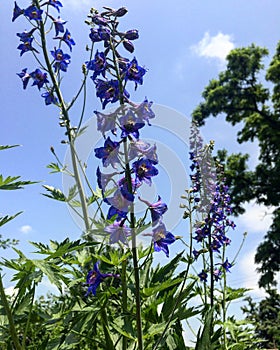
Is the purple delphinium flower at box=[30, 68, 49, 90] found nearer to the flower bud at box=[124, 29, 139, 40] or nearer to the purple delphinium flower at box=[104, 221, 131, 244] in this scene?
the flower bud at box=[124, 29, 139, 40]

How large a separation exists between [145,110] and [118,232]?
0.55 meters

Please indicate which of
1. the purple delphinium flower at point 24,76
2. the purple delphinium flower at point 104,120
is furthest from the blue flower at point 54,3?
the purple delphinium flower at point 104,120

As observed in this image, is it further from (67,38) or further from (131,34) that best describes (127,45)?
(67,38)

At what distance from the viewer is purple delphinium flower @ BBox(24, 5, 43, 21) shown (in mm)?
3170

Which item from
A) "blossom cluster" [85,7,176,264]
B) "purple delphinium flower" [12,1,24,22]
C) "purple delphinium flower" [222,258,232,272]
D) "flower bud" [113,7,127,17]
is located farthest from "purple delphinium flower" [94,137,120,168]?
"purple delphinium flower" [222,258,232,272]

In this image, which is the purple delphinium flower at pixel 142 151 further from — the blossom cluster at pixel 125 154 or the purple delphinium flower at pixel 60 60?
the purple delphinium flower at pixel 60 60

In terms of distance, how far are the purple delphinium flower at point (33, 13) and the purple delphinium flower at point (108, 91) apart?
1.43 meters

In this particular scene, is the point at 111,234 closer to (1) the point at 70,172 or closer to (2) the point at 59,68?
(1) the point at 70,172

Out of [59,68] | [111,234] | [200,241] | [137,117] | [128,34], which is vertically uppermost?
[59,68]

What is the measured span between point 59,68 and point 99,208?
128 cm

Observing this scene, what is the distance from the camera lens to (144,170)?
187cm

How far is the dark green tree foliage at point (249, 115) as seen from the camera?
1711 centimetres

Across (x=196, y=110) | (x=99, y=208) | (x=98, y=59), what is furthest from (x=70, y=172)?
(x=196, y=110)

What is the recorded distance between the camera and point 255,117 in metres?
18.2
